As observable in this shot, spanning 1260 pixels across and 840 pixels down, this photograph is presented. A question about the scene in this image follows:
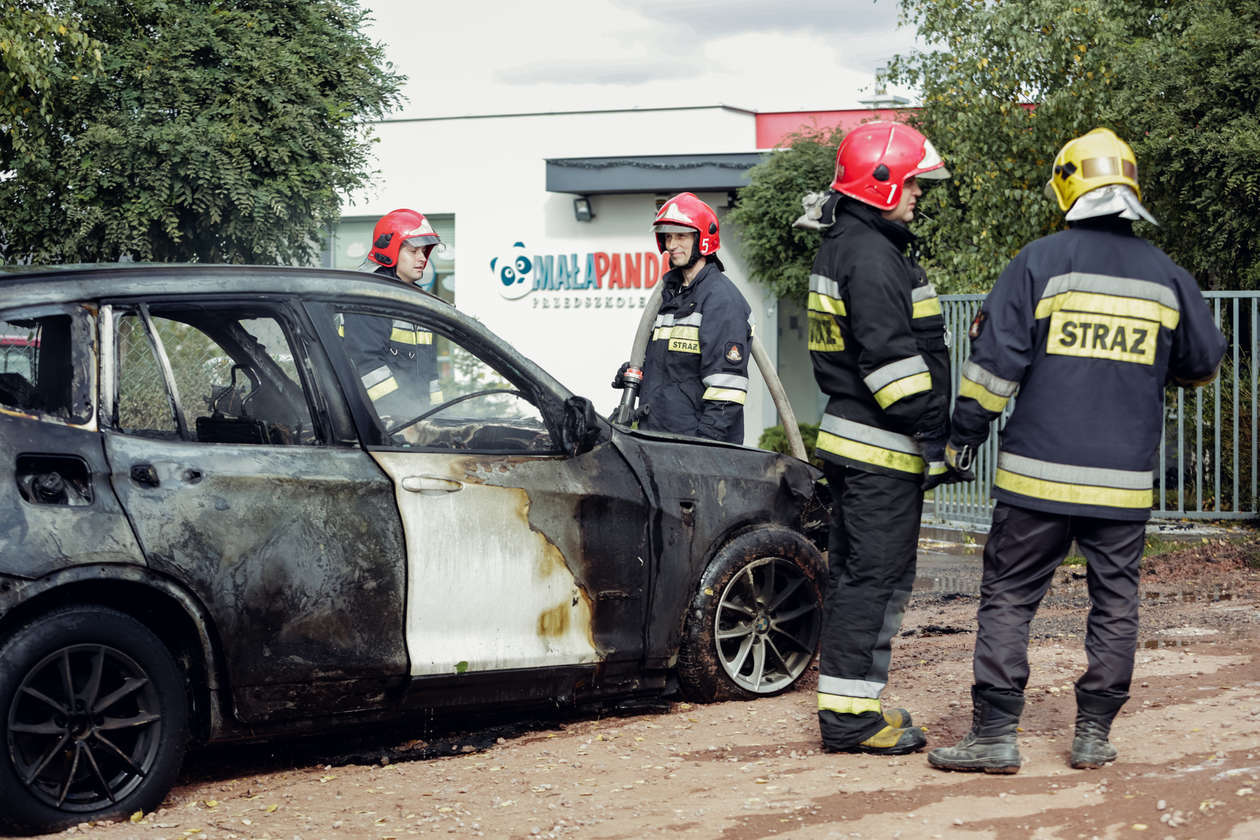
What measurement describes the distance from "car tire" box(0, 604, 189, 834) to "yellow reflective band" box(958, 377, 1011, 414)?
261 centimetres

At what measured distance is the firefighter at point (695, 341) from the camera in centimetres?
697

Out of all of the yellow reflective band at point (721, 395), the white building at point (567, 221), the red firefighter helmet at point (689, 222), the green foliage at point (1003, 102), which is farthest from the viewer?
the white building at point (567, 221)

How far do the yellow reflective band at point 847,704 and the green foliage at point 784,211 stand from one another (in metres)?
16.8

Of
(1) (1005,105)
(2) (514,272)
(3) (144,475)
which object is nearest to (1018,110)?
(1) (1005,105)

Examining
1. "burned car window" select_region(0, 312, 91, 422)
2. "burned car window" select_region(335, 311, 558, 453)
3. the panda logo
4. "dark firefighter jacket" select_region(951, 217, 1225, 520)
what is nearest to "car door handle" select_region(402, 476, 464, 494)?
"burned car window" select_region(335, 311, 558, 453)

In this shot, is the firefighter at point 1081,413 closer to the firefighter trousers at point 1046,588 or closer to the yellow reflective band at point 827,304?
the firefighter trousers at point 1046,588

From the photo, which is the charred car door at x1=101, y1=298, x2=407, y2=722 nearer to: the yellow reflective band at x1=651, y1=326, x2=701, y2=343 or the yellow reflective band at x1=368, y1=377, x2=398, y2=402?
the yellow reflective band at x1=368, y1=377, x2=398, y2=402

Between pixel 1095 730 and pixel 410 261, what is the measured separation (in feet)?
14.0

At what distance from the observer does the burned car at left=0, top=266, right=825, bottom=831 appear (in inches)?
178

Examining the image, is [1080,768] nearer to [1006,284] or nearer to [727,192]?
[1006,284]

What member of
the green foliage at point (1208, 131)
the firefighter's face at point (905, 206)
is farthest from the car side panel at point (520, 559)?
the green foliage at point (1208, 131)

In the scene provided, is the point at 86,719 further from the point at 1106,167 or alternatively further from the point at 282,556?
the point at 1106,167

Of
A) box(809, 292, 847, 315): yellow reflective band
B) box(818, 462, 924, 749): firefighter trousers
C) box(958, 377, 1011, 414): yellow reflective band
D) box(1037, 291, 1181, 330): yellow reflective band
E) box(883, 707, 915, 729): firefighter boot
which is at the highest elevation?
box(809, 292, 847, 315): yellow reflective band

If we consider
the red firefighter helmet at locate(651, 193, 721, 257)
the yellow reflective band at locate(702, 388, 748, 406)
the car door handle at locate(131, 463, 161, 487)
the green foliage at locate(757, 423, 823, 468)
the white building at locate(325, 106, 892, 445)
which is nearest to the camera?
the car door handle at locate(131, 463, 161, 487)
